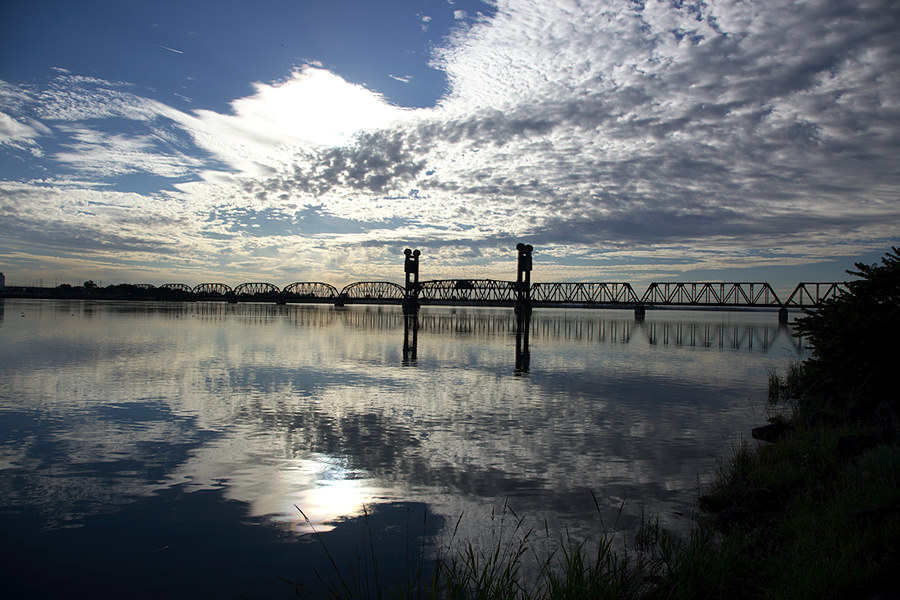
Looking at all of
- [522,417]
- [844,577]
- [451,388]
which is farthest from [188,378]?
[844,577]

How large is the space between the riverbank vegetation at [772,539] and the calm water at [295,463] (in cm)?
62

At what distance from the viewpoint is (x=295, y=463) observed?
37.1 ft

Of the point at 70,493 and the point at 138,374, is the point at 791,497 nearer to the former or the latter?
the point at 70,493

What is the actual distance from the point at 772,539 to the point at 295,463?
8.47 meters

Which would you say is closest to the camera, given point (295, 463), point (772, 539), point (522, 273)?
point (772, 539)

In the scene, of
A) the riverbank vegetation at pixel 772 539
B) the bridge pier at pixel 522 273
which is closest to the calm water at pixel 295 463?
the riverbank vegetation at pixel 772 539

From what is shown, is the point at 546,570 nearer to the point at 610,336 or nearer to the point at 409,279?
the point at 610,336

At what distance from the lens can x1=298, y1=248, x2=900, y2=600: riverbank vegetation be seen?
5.64m

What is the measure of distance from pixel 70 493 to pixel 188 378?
1353cm

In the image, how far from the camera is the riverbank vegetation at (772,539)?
5.64m

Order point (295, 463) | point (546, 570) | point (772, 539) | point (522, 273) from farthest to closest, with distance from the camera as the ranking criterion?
1. point (522, 273)
2. point (295, 463)
3. point (772, 539)
4. point (546, 570)

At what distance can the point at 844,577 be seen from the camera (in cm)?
549

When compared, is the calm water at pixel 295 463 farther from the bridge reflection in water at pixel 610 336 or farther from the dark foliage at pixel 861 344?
the bridge reflection in water at pixel 610 336

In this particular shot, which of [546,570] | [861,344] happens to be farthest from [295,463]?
[861,344]
